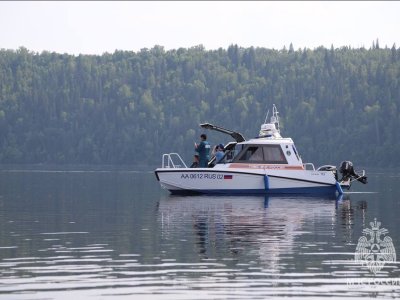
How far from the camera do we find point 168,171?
5322 cm

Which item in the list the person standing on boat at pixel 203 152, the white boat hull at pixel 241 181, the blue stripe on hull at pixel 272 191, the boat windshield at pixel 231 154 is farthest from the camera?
the person standing on boat at pixel 203 152

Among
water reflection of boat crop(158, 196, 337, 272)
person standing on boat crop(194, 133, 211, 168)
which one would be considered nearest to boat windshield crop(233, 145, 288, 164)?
person standing on boat crop(194, 133, 211, 168)

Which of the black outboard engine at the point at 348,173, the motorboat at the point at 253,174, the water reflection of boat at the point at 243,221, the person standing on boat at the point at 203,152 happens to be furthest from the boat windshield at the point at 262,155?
the black outboard engine at the point at 348,173

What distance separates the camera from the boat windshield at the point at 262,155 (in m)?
52.9

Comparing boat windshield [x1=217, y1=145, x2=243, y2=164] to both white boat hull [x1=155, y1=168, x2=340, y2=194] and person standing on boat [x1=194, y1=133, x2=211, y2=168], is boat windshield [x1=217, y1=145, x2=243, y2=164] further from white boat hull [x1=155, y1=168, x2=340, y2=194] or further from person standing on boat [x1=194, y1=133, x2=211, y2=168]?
white boat hull [x1=155, y1=168, x2=340, y2=194]

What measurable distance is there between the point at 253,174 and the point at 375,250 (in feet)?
81.1

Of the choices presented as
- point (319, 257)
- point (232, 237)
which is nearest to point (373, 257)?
point (319, 257)

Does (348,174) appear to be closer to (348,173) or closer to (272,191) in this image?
(348,173)

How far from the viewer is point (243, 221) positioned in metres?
36.3

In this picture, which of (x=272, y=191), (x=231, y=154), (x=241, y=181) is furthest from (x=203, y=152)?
(x=272, y=191)

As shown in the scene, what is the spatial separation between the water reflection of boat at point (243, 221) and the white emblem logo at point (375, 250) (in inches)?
69.9

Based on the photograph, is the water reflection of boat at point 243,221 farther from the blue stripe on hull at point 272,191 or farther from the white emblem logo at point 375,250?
the white emblem logo at point 375,250

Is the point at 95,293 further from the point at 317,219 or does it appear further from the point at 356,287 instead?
the point at 317,219

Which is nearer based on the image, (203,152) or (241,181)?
(241,181)
